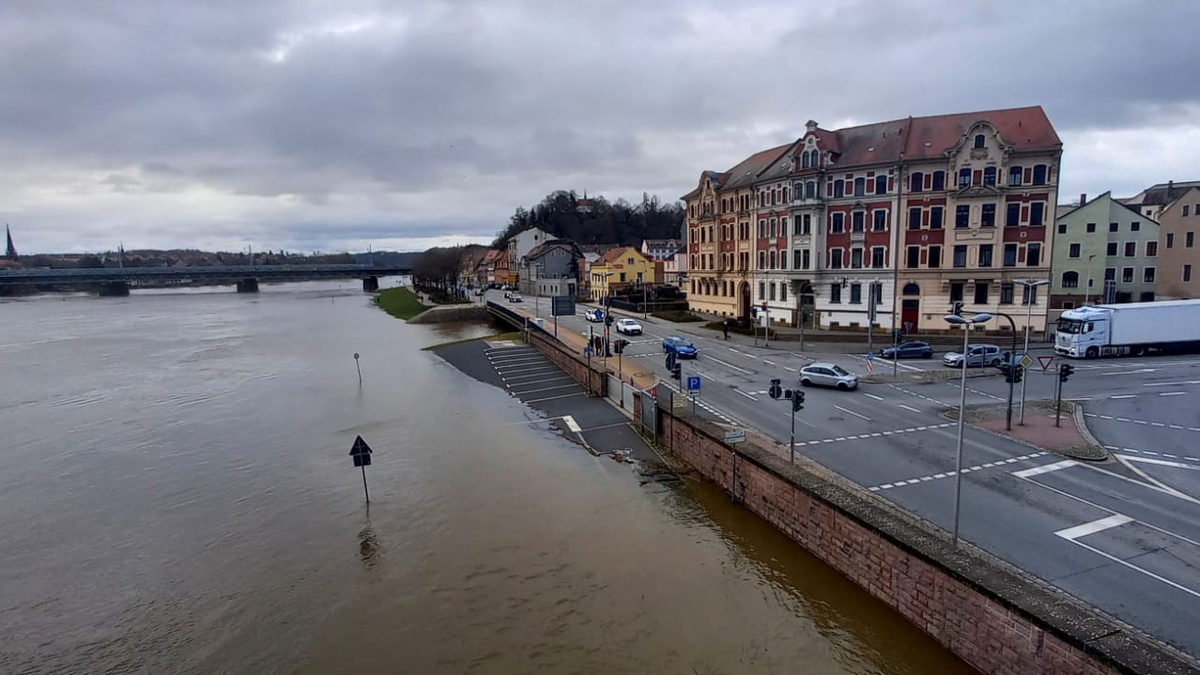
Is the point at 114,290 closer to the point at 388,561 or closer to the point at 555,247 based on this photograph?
the point at 555,247

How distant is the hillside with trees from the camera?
492 feet

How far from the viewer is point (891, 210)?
153 ft

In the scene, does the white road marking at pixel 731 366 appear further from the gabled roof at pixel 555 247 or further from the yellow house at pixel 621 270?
the gabled roof at pixel 555 247

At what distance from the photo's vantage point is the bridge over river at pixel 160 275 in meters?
126

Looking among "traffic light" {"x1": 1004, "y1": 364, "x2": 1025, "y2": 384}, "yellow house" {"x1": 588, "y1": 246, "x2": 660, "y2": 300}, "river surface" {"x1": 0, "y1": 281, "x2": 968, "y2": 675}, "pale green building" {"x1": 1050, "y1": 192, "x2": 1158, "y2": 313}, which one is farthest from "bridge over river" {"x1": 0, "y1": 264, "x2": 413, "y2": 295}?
"traffic light" {"x1": 1004, "y1": 364, "x2": 1025, "y2": 384}

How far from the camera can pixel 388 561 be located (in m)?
17.4

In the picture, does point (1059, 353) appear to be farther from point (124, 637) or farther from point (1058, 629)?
point (124, 637)

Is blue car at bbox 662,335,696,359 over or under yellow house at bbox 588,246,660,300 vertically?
under

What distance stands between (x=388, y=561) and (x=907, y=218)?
43003mm

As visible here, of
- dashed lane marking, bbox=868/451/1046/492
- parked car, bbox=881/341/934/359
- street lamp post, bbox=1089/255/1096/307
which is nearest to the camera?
dashed lane marking, bbox=868/451/1046/492

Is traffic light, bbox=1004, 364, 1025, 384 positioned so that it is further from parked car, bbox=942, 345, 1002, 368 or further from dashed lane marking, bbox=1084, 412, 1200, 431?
parked car, bbox=942, 345, 1002, 368

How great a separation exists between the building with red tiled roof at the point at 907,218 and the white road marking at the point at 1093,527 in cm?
2953

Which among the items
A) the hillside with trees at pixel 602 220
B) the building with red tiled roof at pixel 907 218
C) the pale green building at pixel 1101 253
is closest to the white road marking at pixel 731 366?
the building with red tiled roof at pixel 907 218

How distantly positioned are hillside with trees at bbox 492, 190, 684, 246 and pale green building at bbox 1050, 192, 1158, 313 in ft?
288
